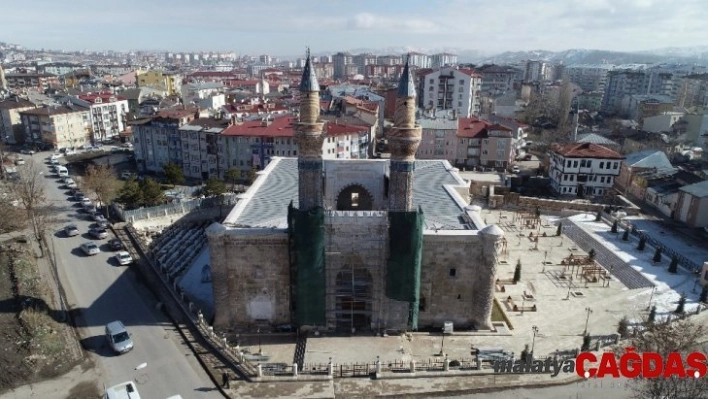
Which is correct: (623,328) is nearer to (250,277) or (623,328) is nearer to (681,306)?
(681,306)

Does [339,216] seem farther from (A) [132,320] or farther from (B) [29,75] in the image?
(B) [29,75]

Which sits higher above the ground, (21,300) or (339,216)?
(339,216)

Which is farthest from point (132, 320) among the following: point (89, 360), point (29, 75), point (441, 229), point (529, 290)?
point (29, 75)

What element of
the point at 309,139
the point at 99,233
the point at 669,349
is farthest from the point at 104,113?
the point at 669,349

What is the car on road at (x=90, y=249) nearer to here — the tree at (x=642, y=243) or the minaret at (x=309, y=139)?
the minaret at (x=309, y=139)

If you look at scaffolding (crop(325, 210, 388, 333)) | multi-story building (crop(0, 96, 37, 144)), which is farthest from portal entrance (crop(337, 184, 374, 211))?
multi-story building (crop(0, 96, 37, 144))

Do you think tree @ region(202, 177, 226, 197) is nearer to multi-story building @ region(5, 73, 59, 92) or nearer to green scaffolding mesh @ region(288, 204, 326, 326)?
green scaffolding mesh @ region(288, 204, 326, 326)
